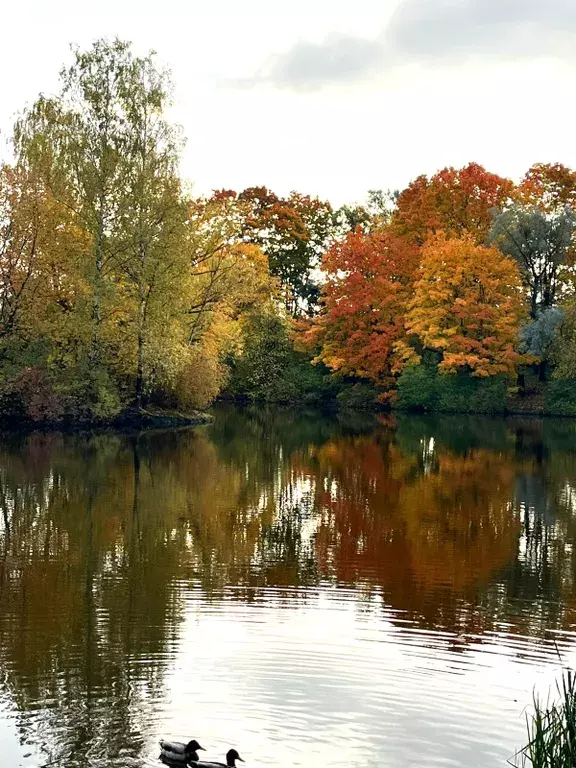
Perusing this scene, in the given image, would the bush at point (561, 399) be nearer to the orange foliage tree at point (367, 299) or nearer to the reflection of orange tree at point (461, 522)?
the orange foliage tree at point (367, 299)

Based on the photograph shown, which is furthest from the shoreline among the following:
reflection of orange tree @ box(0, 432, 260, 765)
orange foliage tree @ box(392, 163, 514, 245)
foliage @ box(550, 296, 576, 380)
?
orange foliage tree @ box(392, 163, 514, 245)

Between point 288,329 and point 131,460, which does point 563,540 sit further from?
point 288,329

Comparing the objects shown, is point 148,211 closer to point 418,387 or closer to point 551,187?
point 418,387

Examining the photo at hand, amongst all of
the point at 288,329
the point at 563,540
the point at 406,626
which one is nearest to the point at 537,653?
the point at 406,626

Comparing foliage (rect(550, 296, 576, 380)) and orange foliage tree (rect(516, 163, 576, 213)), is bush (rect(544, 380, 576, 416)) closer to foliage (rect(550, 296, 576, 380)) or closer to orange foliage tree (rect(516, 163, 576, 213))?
foliage (rect(550, 296, 576, 380))

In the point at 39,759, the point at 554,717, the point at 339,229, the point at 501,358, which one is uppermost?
the point at 339,229

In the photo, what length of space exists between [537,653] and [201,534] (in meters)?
7.60

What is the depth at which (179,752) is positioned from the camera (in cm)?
717

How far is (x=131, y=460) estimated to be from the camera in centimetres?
2736

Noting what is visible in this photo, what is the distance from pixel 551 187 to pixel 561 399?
11776 mm

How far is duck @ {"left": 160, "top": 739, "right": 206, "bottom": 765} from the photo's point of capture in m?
7.14

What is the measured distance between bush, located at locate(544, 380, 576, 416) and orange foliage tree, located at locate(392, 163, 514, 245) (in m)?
8.58

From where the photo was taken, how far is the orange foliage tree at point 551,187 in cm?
5278

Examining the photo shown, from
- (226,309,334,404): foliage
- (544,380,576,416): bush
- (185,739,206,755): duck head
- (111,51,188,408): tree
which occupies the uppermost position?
(111,51,188,408): tree
